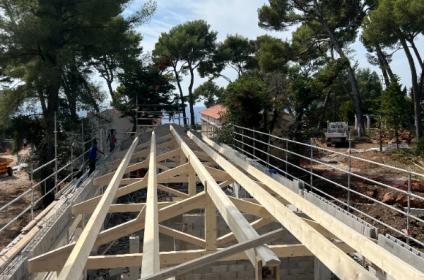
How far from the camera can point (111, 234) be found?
496cm

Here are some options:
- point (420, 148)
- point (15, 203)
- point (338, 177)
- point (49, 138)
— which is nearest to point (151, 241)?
point (49, 138)

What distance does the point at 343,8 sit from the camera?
30328mm

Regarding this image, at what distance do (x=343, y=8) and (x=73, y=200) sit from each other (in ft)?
87.7

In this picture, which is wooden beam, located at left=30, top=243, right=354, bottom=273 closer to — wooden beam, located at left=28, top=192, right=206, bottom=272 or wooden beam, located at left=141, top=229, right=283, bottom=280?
wooden beam, located at left=28, top=192, right=206, bottom=272

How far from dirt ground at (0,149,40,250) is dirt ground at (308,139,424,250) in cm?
998

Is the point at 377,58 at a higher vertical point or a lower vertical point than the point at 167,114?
higher

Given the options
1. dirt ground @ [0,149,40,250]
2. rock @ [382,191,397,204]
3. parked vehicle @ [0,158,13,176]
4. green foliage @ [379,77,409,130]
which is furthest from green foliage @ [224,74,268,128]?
parked vehicle @ [0,158,13,176]

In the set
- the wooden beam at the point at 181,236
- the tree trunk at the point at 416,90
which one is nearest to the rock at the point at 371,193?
the wooden beam at the point at 181,236

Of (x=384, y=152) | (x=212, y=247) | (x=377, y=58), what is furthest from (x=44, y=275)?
(x=377, y=58)

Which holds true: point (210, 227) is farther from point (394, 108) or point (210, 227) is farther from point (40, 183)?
point (394, 108)

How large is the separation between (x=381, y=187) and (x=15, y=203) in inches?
571

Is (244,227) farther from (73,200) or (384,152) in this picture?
(384,152)

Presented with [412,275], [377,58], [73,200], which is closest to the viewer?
[412,275]

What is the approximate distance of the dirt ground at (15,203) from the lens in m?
14.8
